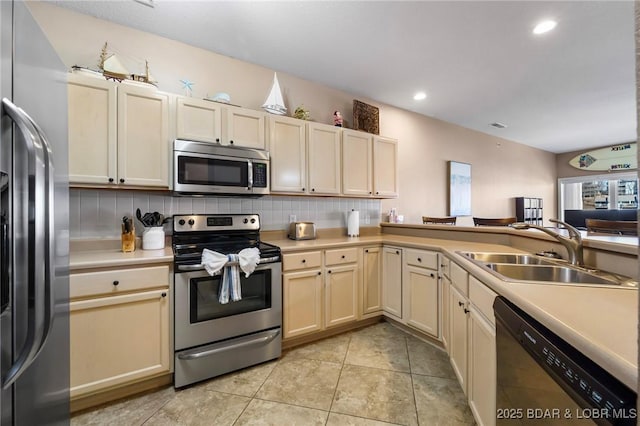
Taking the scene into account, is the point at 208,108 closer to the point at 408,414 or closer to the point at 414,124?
the point at 408,414

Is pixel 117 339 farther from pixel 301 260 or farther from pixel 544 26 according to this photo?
pixel 544 26

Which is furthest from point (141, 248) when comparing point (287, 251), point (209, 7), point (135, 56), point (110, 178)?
point (209, 7)

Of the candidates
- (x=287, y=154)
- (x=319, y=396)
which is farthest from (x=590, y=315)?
(x=287, y=154)

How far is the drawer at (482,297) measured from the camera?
1.22 meters

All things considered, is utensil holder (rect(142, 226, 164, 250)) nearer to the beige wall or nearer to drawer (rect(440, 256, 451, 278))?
the beige wall

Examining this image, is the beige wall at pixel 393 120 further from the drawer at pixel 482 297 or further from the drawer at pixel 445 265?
the drawer at pixel 482 297

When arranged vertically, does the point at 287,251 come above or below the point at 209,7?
below

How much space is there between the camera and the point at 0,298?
0.71m

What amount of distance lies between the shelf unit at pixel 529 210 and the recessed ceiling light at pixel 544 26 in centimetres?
429

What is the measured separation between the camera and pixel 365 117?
10.8 feet

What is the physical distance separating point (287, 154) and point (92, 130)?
57.9 inches

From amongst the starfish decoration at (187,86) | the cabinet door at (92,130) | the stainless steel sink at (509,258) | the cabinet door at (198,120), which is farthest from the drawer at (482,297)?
the starfish decoration at (187,86)

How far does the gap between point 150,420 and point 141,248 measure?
1168 mm

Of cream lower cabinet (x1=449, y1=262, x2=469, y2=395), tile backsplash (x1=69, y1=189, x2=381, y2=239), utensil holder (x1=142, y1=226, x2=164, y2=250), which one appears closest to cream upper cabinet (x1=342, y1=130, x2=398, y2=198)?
tile backsplash (x1=69, y1=189, x2=381, y2=239)
